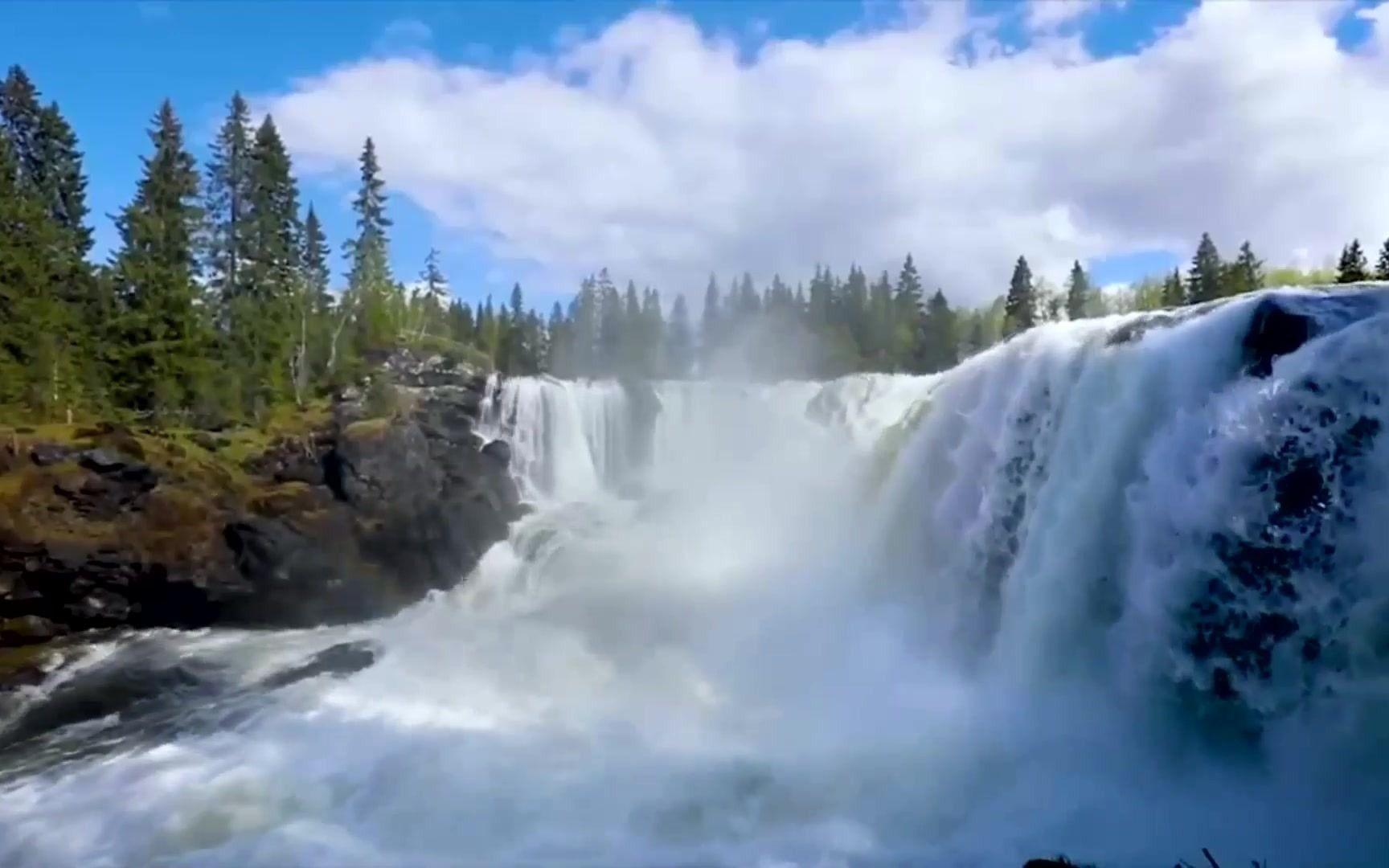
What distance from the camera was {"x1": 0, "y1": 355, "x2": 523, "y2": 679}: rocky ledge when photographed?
23391 millimetres

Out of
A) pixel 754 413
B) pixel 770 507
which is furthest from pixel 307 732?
pixel 754 413

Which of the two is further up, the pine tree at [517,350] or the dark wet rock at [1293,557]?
the pine tree at [517,350]

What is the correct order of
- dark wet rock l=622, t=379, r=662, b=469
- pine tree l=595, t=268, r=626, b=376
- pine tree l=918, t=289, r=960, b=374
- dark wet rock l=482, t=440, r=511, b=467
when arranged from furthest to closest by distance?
pine tree l=595, t=268, r=626, b=376 < pine tree l=918, t=289, r=960, b=374 < dark wet rock l=622, t=379, r=662, b=469 < dark wet rock l=482, t=440, r=511, b=467

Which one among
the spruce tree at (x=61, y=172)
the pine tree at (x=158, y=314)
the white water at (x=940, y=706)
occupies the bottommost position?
the white water at (x=940, y=706)

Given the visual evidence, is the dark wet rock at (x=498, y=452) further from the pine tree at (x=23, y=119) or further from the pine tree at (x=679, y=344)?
the pine tree at (x=679, y=344)

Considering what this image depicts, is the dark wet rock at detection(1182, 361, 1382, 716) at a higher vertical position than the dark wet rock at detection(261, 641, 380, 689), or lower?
higher

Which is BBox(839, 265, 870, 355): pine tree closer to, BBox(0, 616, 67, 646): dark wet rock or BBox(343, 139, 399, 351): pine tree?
BBox(343, 139, 399, 351): pine tree

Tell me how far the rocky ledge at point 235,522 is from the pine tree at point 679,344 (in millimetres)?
51191

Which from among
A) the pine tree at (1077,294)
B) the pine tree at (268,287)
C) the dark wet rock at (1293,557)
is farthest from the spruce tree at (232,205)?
the pine tree at (1077,294)

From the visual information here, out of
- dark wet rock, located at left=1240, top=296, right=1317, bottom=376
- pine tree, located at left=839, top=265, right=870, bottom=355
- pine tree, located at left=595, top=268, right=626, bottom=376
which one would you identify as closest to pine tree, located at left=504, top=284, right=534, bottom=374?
pine tree, located at left=595, top=268, right=626, bottom=376

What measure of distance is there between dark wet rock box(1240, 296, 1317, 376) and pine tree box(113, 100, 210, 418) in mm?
30626

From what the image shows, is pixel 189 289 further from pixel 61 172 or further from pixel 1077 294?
pixel 1077 294

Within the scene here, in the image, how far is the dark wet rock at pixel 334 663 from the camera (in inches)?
802

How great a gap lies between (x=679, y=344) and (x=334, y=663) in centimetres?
7207
